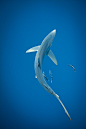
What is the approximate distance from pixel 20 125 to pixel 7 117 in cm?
86

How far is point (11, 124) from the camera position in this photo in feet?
12.8

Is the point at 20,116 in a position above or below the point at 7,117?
below

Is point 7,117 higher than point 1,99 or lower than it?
lower

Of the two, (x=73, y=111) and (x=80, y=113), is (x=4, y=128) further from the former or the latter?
(x=80, y=113)

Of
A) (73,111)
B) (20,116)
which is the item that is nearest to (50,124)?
(73,111)

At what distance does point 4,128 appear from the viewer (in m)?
3.78

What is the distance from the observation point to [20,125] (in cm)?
388

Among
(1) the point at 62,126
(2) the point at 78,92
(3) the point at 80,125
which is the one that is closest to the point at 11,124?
(1) the point at 62,126

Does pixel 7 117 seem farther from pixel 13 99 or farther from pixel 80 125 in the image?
pixel 80 125

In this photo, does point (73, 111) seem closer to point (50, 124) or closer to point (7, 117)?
point (50, 124)

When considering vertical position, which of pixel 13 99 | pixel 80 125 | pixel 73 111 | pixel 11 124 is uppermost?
pixel 13 99

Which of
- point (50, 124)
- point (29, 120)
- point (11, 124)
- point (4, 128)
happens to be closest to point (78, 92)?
point (50, 124)

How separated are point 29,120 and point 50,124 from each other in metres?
1.19

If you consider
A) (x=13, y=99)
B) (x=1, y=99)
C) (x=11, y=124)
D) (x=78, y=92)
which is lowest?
(x=78, y=92)
